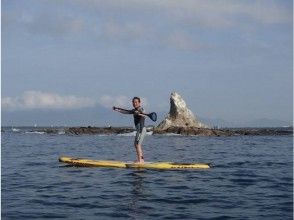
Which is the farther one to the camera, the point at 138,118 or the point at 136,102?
the point at 138,118

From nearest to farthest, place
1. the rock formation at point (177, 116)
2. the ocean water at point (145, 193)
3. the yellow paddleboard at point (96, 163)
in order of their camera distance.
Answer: the ocean water at point (145, 193)
the yellow paddleboard at point (96, 163)
the rock formation at point (177, 116)

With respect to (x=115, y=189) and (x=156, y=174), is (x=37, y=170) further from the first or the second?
(x=115, y=189)

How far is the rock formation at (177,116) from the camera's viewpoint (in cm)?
8650

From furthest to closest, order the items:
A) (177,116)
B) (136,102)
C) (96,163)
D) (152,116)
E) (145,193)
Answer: (177,116)
(96,163)
(152,116)
(136,102)
(145,193)

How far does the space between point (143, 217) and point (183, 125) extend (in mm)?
75561

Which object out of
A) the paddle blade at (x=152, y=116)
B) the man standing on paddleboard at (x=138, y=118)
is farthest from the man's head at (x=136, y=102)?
the paddle blade at (x=152, y=116)

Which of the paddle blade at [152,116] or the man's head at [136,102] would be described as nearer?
the man's head at [136,102]

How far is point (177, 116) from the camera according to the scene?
8738 cm

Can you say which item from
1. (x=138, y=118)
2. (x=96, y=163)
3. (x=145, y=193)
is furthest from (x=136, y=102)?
(x=145, y=193)

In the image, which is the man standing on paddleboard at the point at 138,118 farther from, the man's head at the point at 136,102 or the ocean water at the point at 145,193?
the ocean water at the point at 145,193

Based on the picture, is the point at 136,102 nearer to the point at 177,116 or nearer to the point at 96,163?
the point at 96,163

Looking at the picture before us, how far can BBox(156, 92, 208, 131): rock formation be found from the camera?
86.5 m

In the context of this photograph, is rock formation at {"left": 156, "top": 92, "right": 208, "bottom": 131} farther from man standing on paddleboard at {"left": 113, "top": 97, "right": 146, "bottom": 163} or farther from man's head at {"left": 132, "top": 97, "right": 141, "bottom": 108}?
man's head at {"left": 132, "top": 97, "right": 141, "bottom": 108}

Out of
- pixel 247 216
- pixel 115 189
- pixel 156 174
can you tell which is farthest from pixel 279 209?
pixel 156 174
